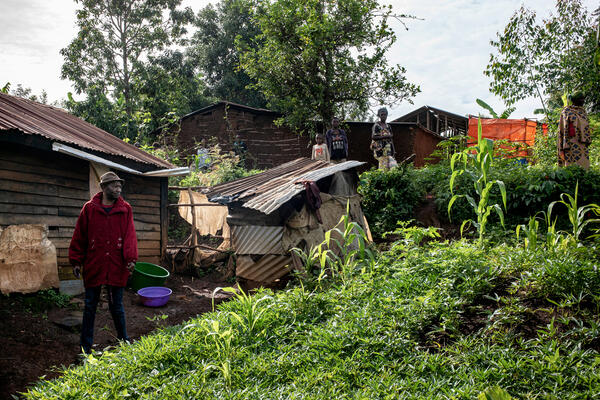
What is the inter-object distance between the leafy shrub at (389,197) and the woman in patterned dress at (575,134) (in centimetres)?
267

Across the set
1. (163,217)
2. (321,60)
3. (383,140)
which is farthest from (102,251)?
(321,60)

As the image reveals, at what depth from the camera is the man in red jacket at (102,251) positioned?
15.5 feet

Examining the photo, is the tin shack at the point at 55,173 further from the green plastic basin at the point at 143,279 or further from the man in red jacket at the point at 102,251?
the man in red jacket at the point at 102,251

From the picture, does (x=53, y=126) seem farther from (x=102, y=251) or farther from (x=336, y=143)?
(x=336, y=143)

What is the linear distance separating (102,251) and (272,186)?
3.95 m

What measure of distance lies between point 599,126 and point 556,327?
35.8 feet

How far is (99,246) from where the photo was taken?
4770 millimetres

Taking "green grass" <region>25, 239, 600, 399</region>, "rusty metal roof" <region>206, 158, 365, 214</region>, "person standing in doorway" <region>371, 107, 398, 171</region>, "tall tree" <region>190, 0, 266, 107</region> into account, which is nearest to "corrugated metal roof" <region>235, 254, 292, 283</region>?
"rusty metal roof" <region>206, 158, 365, 214</region>

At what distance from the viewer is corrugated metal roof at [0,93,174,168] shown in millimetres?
6324

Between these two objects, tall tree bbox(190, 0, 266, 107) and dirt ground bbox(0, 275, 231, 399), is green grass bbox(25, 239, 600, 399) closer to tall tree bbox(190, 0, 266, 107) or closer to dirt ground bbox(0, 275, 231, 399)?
dirt ground bbox(0, 275, 231, 399)

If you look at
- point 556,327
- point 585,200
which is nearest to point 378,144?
point 585,200

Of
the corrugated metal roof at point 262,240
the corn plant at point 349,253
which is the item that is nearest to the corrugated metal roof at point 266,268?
the corrugated metal roof at point 262,240

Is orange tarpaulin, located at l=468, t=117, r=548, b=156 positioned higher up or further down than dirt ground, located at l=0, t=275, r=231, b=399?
higher up

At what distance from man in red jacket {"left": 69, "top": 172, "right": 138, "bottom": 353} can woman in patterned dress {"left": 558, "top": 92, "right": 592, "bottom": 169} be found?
7.44 metres
